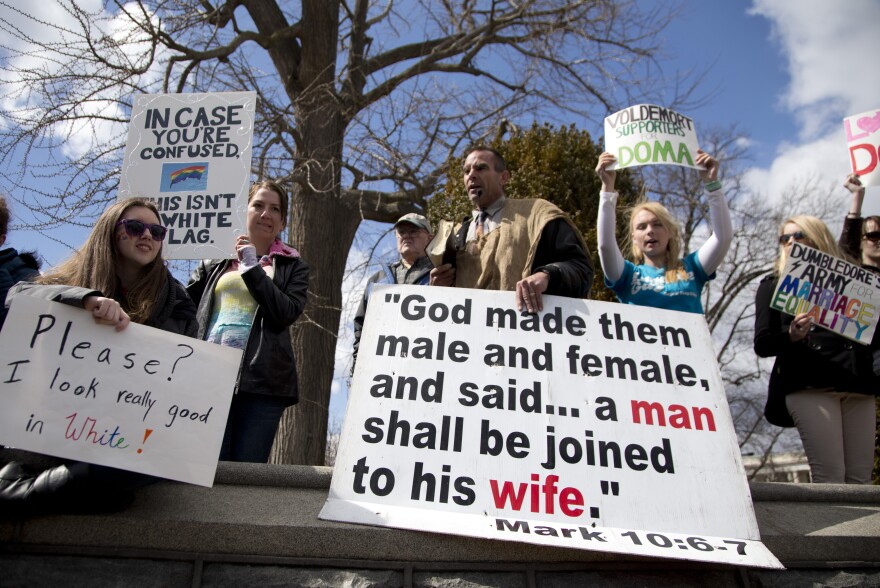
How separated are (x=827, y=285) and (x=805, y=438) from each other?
3.00ft

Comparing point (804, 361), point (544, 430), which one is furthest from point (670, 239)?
point (544, 430)

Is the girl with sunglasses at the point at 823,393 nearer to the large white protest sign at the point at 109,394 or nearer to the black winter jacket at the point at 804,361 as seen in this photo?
the black winter jacket at the point at 804,361

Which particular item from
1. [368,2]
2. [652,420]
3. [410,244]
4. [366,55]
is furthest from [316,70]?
[652,420]

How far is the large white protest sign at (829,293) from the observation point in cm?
404

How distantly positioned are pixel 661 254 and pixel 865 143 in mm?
2446

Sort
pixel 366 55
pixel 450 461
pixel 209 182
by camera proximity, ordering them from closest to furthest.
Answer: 1. pixel 450 461
2. pixel 209 182
3. pixel 366 55

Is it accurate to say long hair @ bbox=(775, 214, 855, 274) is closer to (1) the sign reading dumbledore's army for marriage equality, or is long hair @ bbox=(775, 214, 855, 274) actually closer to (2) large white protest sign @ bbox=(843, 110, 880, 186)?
(2) large white protest sign @ bbox=(843, 110, 880, 186)

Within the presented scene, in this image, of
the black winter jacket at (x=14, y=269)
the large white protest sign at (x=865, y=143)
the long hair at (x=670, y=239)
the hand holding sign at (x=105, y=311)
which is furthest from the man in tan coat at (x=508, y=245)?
the large white protest sign at (x=865, y=143)

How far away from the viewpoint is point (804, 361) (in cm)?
391

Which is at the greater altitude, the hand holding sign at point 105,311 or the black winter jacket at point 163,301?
the black winter jacket at point 163,301

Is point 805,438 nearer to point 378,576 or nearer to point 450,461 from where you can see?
point 450,461

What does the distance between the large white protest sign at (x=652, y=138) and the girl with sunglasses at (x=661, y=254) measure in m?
0.33

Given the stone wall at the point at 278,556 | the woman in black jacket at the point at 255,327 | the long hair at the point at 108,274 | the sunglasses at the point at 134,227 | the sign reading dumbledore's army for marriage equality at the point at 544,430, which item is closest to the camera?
the stone wall at the point at 278,556

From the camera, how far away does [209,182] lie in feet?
14.6
